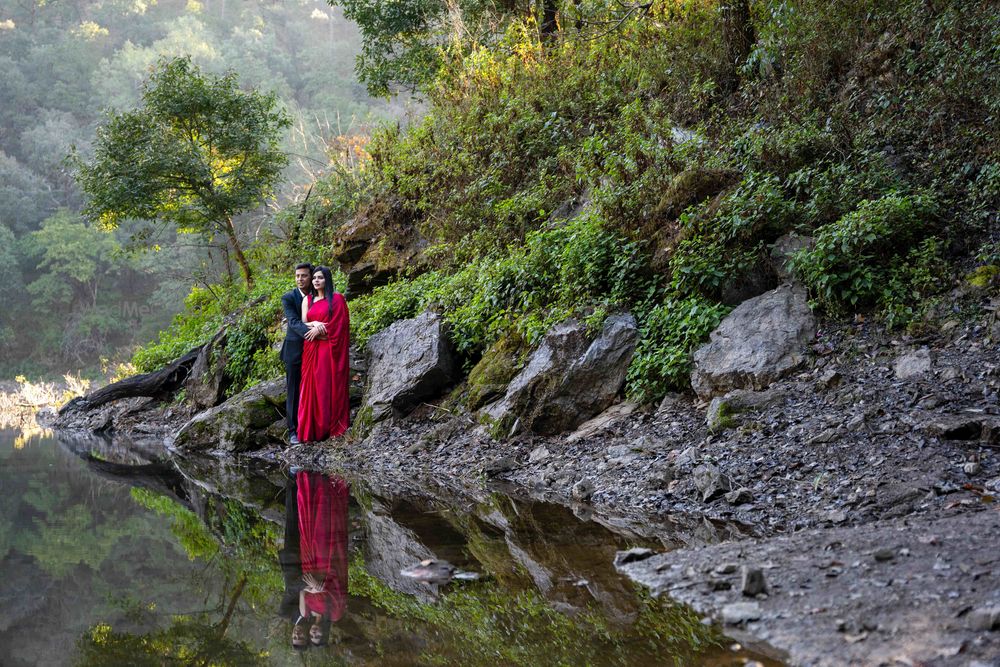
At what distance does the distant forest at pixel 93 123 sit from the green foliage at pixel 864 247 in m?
24.1

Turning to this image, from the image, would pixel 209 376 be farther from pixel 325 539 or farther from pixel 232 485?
pixel 325 539

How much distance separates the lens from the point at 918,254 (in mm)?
5844

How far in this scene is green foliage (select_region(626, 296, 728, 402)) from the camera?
6.25m

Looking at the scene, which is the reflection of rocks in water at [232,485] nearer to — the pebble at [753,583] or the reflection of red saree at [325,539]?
the reflection of red saree at [325,539]

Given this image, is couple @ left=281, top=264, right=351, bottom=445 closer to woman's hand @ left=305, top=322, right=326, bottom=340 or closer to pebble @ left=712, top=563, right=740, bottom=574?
woman's hand @ left=305, top=322, right=326, bottom=340

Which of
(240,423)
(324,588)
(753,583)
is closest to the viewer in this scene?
(753,583)

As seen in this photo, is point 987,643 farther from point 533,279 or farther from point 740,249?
point 533,279

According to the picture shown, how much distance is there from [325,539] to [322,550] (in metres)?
0.28

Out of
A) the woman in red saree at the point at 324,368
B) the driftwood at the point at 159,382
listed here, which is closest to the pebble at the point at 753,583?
the woman in red saree at the point at 324,368

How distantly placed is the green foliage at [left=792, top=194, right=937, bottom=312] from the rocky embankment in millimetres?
275

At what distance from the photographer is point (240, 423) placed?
9352 mm

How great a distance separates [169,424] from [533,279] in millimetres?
7163

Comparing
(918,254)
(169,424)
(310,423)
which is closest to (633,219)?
(918,254)

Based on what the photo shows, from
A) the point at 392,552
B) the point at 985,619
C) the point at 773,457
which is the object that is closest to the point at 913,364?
the point at 773,457
